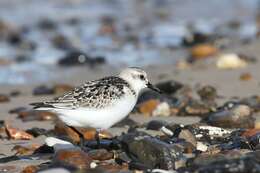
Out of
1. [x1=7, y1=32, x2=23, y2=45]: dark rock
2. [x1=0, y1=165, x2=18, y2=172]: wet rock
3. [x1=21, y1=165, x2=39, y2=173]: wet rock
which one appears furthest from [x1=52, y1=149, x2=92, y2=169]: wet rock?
[x1=7, y1=32, x2=23, y2=45]: dark rock

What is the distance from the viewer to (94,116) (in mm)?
5703

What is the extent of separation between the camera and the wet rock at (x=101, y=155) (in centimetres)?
526

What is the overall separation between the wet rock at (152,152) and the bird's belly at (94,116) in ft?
1.95

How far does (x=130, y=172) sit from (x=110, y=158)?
604 mm

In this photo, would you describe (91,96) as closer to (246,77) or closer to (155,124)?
(155,124)

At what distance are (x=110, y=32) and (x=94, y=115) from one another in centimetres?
888

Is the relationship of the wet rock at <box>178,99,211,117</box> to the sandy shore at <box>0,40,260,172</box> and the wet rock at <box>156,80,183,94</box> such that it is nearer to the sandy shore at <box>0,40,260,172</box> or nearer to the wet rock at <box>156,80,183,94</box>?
the sandy shore at <box>0,40,260,172</box>

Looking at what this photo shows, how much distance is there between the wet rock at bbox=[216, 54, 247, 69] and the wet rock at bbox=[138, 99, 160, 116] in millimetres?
2547

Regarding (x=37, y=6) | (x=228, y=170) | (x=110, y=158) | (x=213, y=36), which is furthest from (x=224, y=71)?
(x=37, y=6)

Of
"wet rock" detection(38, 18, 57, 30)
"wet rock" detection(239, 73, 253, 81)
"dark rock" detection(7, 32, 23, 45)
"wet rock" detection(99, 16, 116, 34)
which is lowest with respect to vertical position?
"wet rock" detection(239, 73, 253, 81)

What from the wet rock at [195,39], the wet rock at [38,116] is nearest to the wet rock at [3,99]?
the wet rock at [38,116]

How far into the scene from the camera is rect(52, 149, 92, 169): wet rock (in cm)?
489

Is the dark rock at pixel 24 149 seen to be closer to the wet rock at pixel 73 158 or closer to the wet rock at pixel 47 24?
the wet rock at pixel 73 158

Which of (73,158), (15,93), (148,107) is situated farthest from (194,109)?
(15,93)
